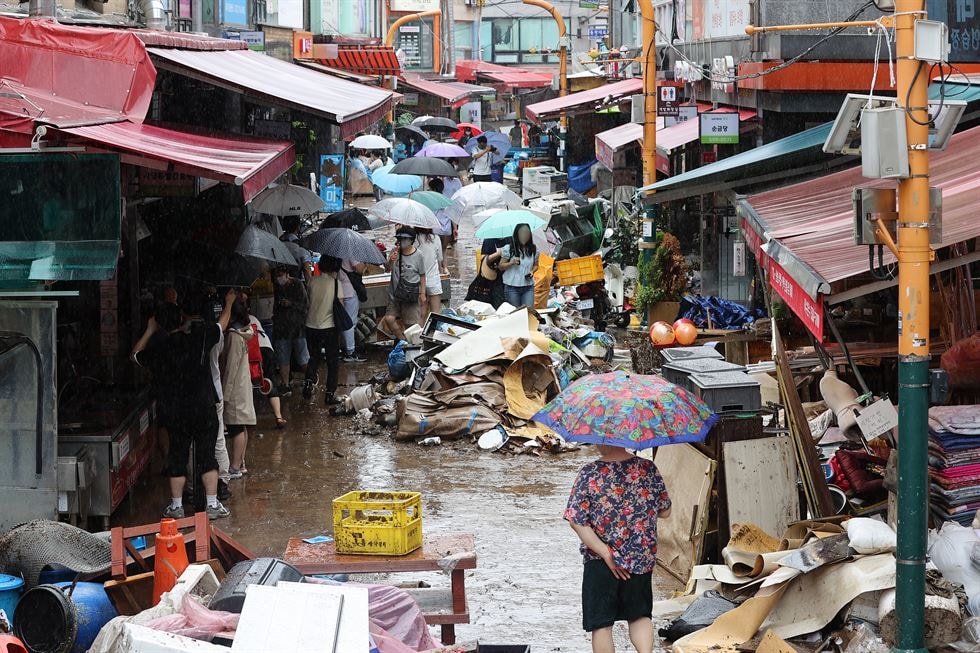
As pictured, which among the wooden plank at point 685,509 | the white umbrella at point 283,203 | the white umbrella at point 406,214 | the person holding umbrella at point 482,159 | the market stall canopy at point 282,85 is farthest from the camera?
the person holding umbrella at point 482,159

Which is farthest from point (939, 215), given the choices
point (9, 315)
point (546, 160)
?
point (546, 160)

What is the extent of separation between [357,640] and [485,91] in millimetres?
49544

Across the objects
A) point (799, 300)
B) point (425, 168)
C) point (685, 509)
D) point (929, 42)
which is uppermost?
point (929, 42)

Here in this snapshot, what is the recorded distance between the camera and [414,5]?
57875 millimetres

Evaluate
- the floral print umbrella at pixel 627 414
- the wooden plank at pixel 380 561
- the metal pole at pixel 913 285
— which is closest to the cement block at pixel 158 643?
the wooden plank at pixel 380 561

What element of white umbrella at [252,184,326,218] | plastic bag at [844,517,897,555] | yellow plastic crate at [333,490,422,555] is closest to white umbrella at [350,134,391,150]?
white umbrella at [252,184,326,218]

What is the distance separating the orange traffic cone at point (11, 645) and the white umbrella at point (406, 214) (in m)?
10.8

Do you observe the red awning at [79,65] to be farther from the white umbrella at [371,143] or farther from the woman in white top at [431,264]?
the white umbrella at [371,143]

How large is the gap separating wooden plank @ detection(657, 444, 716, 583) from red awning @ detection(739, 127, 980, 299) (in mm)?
1590

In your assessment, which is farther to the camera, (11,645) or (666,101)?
(666,101)

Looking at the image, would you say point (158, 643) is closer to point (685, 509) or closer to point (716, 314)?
point (685, 509)

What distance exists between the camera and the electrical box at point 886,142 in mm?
6387

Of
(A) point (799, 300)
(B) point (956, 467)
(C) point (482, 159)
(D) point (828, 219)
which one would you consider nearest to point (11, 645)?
(A) point (799, 300)

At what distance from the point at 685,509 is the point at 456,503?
2.70m
